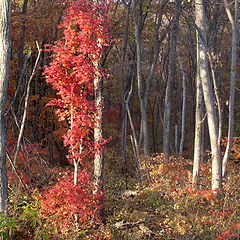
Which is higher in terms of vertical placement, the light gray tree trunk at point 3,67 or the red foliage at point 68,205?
the light gray tree trunk at point 3,67

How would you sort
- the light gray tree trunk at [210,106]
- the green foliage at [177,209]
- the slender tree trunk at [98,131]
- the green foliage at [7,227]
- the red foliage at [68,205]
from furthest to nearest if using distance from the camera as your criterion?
1. the light gray tree trunk at [210,106]
2. the slender tree trunk at [98,131]
3. the green foliage at [177,209]
4. the red foliage at [68,205]
5. the green foliage at [7,227]

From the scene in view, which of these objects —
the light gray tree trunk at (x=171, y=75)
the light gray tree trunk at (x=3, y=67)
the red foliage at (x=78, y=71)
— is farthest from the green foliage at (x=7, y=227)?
the light gray tree trunk at (x=171, y=75)

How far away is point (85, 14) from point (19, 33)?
5117 millimetres

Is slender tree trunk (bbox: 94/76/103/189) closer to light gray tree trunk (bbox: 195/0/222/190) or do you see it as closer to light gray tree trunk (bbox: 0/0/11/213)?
light gray tree trunk (bbox: 0/0/11/213)

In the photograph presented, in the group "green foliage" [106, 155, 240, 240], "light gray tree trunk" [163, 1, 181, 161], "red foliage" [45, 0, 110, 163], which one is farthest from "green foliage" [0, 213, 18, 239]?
"light gray tree trunk" [163, 1, 181, 161]

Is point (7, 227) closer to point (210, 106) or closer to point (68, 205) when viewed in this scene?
point (68, 205)

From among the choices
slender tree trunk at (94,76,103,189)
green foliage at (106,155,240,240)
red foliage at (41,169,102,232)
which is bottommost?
green foliage at (106,155,240,240)

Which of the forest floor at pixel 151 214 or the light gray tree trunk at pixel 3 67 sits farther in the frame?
the light gray tree trunk at pixel 3 67

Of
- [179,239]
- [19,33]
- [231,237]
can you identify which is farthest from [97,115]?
[19,33]

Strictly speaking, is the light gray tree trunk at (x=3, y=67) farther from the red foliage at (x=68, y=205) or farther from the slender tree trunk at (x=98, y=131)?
the slender tree trunk at (x=98, y=131)

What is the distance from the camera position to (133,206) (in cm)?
719

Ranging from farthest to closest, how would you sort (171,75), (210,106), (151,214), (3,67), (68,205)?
(171,75) → (210,106) → (151,214) → (3,67) → (68,205)

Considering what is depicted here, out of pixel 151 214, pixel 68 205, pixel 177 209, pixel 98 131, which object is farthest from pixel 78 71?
pixel 177 209

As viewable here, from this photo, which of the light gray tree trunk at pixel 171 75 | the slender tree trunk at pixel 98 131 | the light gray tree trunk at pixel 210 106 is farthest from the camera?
the light gray tree trunk at pixel 171 75
